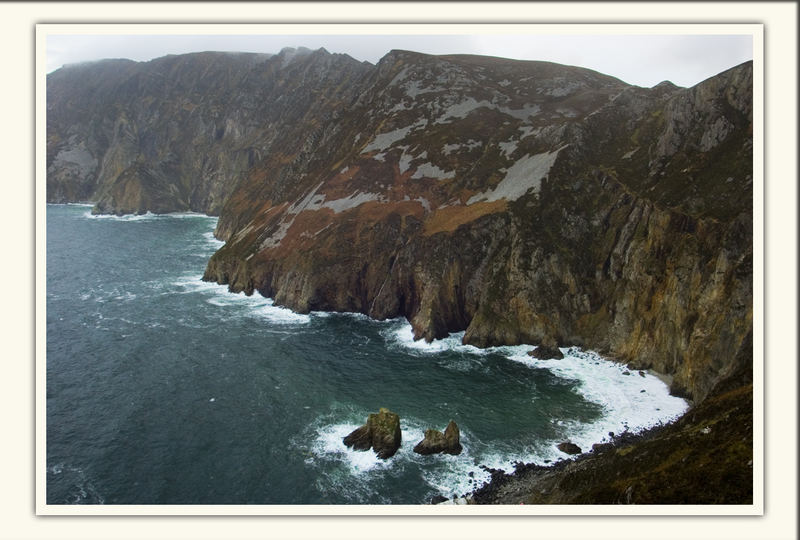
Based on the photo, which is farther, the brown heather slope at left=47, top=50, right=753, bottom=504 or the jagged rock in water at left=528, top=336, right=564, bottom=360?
the jagged rock in water at left=528, top=336, right=564, bottom=360

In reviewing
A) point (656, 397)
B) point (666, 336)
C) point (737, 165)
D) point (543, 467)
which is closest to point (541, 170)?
point (737, 165)

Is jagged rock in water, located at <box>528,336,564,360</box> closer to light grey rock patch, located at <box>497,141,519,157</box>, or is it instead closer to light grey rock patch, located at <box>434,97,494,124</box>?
light grey rock patch, located at <box>497,141,519,157</box>

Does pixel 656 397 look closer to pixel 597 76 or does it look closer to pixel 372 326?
pixel 372 326

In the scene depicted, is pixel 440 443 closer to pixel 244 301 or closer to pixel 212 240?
pixel 244 301

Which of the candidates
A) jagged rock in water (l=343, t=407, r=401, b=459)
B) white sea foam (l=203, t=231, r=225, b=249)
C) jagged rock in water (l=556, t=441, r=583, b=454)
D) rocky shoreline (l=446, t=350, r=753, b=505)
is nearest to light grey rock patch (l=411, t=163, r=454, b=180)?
jagged rock in water (l=343, t=407, r=401, b=459)

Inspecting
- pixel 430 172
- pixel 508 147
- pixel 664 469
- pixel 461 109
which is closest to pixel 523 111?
pixel 461 109

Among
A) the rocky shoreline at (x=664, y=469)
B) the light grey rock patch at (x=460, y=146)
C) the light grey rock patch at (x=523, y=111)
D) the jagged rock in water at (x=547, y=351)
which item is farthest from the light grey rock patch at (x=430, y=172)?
the rocky shoreline at (x=664, y=469)
